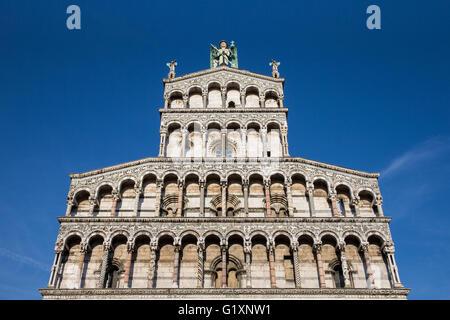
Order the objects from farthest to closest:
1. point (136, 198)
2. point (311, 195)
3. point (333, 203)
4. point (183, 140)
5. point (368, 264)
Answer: point (183, 140)
point (311, 195)
point (136, 198)
point (333, 203)
point (368, 264)

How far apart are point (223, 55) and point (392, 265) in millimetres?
18552

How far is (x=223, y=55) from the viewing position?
3156 centimetres

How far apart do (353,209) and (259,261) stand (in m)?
5.79

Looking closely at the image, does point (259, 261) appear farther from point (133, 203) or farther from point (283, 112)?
point (283, 112)

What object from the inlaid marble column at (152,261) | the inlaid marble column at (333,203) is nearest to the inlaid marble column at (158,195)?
the inlaid marble column at (152,261)

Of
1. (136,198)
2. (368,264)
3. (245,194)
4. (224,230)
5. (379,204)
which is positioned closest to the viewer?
(368,264)

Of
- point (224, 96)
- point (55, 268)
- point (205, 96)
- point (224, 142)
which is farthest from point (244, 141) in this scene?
point (55, 268)

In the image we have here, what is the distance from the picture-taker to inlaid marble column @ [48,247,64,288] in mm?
19844

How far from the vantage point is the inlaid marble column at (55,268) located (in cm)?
1984

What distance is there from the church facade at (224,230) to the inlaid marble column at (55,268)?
0.15 ft

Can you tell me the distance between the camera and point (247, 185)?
75.9 ft

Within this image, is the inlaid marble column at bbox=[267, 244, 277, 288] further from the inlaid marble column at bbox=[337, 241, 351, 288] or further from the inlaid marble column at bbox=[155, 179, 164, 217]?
the inlaid marble column at bbox=[155, 179, 164, 217]

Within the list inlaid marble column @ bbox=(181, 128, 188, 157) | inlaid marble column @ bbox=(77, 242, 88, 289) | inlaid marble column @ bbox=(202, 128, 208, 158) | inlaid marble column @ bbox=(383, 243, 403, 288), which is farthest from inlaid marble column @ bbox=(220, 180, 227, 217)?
inlaid marble column @ bbox=(383, 243, 403, 288)

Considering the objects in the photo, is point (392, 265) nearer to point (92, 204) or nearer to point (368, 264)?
point (368, 264)
